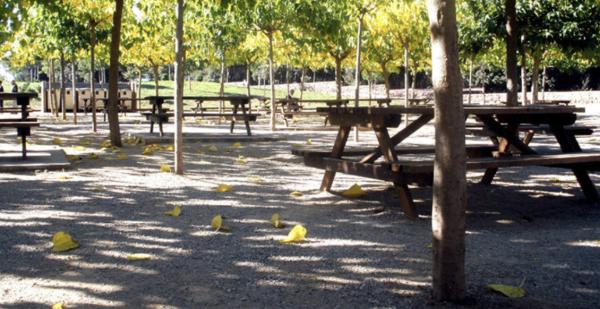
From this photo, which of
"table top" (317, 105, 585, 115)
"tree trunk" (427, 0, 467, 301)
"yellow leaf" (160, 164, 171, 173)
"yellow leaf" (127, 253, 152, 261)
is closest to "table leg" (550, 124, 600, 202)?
"table top" (317, 105, 585, 115)

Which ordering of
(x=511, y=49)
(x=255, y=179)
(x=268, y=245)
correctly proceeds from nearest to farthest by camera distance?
(x=268, y=245) → (x=255, y=179) → (x=511, y=49)

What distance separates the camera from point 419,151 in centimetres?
698

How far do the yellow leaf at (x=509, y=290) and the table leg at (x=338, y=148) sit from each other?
10.6 feet

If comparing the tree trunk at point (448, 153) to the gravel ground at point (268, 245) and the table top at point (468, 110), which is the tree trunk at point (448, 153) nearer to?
the gravel ground at point (268, 245)

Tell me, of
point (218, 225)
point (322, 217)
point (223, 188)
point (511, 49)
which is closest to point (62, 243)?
point (218, 225)

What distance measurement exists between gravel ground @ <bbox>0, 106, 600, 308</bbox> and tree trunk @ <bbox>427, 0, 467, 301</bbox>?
8.0 inches

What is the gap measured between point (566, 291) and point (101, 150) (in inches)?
368

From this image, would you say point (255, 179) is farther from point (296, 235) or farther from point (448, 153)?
point (448, 153)

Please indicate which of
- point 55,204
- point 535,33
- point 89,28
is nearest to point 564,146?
point 55,204

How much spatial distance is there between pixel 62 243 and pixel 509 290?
2.96m

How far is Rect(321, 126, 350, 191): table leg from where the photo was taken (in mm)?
6590

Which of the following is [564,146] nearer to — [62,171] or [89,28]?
[62,171]

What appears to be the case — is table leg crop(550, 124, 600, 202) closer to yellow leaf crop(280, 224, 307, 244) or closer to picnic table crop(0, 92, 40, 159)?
yellow leaf crop(280, 224, 307, 244)

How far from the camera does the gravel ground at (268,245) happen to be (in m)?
3.44
